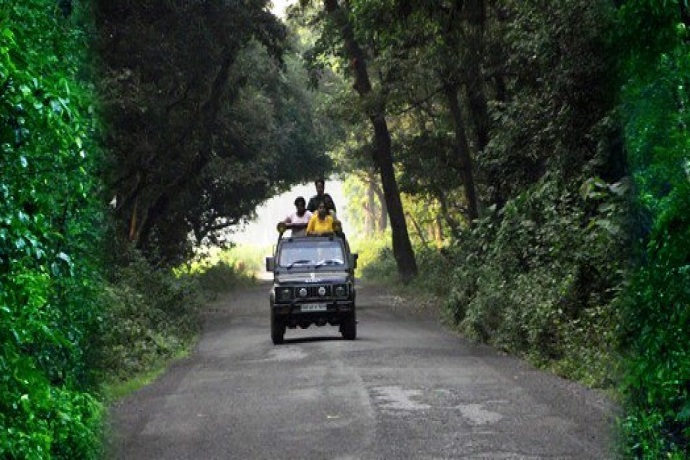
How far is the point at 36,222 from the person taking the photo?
8.75 m

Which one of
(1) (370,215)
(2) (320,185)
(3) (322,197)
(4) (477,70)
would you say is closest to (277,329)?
(3) (322,197)

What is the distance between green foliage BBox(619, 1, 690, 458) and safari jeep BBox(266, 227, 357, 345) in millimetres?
8163

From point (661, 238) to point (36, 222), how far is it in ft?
15.7

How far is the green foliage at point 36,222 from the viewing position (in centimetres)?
820

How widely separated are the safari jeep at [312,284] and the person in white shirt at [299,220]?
0.69 m

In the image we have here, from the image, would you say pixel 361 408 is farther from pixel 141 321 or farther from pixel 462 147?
pixel 462 147

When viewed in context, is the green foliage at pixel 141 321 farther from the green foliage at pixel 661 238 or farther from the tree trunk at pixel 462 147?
the tree trunk at pixel 462 147

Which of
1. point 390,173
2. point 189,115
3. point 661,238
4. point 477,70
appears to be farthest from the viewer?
point 390,173

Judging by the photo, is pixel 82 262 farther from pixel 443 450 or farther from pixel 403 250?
pixel 403 250

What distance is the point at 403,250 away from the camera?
1757 inches

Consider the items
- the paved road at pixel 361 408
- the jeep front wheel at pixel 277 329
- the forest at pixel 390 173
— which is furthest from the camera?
the jeep front wheel at pixel 277 329

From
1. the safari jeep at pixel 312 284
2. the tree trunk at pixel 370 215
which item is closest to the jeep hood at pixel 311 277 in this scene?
the safari jeep at pixel 312 284

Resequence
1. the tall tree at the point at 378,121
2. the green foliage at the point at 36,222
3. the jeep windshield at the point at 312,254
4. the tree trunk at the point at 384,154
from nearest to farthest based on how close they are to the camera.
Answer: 1. the green foliage at the point at 36,222
2. the jeep windshield at the point at 312,254
3. the tall tree at the point at 378,121
4. the tree trunk at the point at 384,154

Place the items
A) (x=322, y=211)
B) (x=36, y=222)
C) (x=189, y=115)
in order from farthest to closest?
(x=189, y=115) → (x=322, y=211) → (x=36, y=222)
